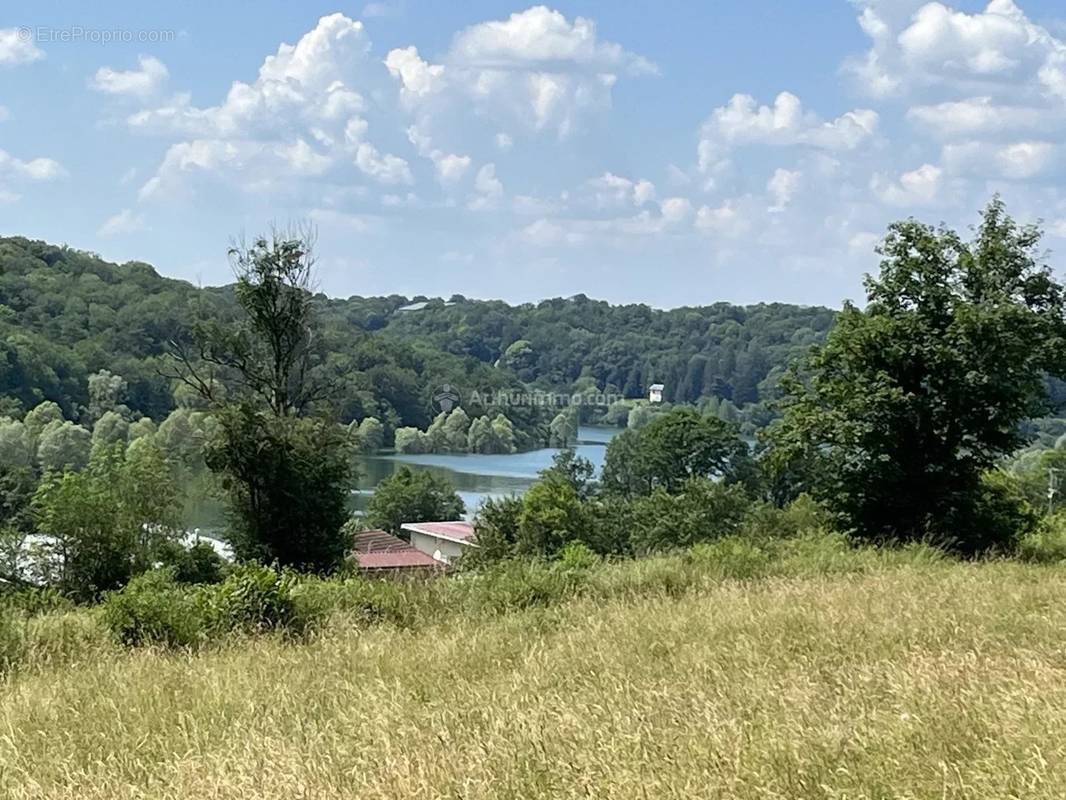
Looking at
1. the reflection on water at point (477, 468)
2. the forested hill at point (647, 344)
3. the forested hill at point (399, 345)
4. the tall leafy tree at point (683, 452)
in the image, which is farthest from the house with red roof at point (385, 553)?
the forested hill at point (647, 344)

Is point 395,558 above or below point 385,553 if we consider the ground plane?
above

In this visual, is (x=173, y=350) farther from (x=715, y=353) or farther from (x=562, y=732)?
(x=715, y=353)

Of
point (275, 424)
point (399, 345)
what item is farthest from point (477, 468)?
point (275, 424)

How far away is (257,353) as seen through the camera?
970 inches

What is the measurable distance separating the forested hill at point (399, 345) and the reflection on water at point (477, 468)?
7.21m

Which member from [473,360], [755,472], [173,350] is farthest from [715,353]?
[173,350]

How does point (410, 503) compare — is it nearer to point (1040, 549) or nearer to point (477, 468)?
point (477, 468)

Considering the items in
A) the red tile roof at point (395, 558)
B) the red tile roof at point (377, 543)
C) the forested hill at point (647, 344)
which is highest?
the forested hill at point (647, 344)

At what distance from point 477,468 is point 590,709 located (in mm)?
101368

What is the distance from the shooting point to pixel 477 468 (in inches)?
4136

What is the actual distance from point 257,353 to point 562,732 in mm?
22210

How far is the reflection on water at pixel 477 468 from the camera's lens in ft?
270

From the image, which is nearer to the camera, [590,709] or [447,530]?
[590,709]
